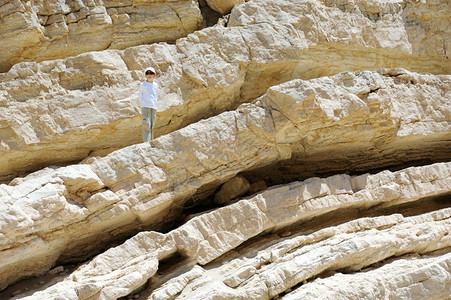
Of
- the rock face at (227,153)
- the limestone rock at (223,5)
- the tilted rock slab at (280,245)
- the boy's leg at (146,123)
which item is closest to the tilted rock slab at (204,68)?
the rock face at (227,153)

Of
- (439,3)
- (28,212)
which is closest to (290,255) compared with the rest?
(28,212)

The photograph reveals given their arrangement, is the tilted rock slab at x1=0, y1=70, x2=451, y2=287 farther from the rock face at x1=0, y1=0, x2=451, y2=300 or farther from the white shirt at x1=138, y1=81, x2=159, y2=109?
the white shirt at x1=138, y1=81, x2=159, y2=109

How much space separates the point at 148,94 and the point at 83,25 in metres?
2.69

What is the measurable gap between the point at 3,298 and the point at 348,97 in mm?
6536

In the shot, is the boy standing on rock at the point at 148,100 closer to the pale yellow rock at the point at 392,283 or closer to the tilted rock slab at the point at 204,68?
the tilted rock slab at the point at 204,68

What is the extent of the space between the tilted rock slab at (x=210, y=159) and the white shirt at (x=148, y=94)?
2.26ft

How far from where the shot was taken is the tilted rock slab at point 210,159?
7227mm

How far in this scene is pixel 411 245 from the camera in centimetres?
814

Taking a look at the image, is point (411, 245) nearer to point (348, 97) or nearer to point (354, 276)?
point (354, 276)

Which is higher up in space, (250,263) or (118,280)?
(250,263)

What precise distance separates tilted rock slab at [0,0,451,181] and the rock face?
0.03m

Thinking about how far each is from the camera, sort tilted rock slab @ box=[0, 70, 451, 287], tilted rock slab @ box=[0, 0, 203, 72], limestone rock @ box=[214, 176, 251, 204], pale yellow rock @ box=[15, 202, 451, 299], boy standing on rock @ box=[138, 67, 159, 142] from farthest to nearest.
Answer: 1. tilted rock slab @ box=[0, 0, 203, 72]
2. limestone rock @ box=[214, 176, 251, 204]
3. boy standing on rock @ box=[138, 67, 159, 142]
4. tilted rock slab @ box=[0, 70, 451, 287]
5. pale yellow rock @ box=[15, 202, 451, 299]

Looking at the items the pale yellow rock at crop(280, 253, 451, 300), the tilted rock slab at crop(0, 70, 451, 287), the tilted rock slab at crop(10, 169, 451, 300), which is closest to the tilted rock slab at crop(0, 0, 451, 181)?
the tilted rock slab at crop(0, 70, 451, 287)

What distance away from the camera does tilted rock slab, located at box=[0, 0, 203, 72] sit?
9.62 metres
